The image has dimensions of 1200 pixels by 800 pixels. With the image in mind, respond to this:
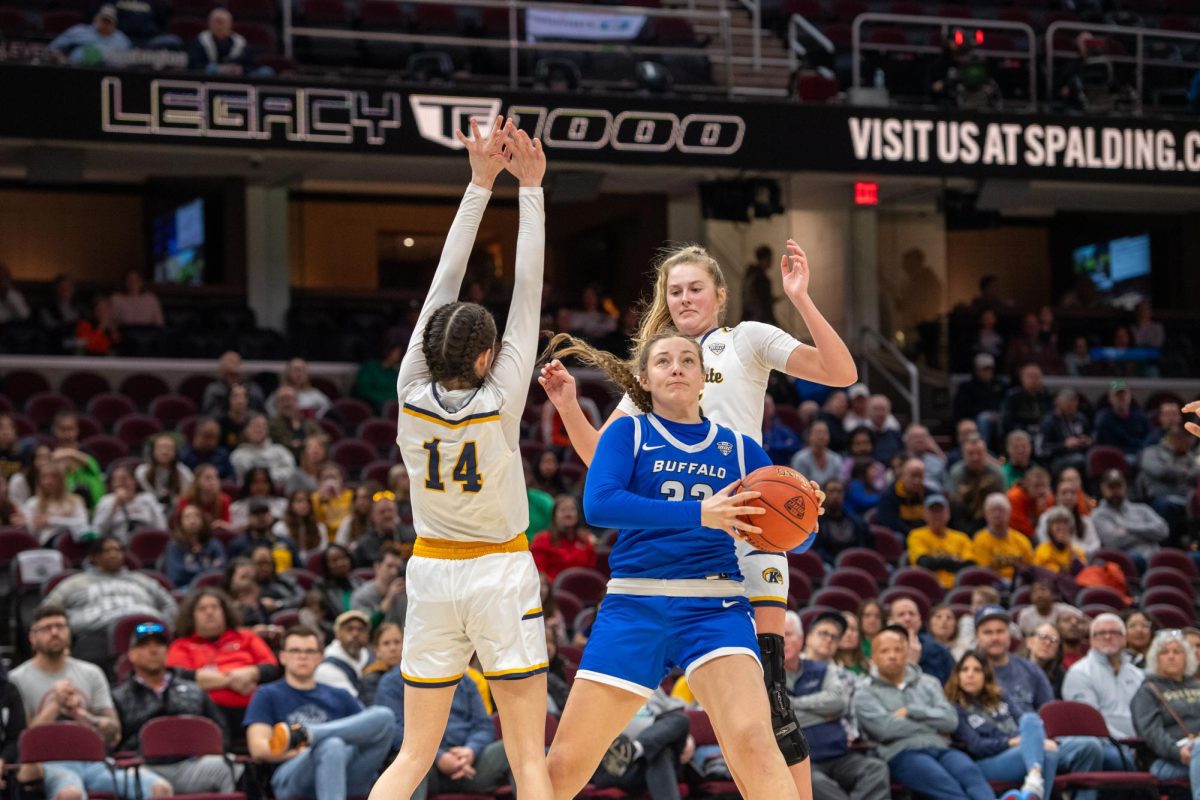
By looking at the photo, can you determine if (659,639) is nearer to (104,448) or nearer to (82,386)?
(104,448)

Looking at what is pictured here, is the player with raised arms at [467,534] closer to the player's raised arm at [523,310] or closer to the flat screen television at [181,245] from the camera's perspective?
the player's raised arm at [523,310]

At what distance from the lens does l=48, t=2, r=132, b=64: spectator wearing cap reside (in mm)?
15555

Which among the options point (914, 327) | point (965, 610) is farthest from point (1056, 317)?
point (965, 610)

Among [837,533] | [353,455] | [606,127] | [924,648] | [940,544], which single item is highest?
[606,127]

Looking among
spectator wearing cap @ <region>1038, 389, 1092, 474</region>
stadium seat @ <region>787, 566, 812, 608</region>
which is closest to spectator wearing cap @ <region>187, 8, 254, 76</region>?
stadium seat @ <region>787, 566, 812, 608</region>

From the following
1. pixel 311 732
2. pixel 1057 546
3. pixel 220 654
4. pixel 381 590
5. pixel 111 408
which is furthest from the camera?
pixel 111 408

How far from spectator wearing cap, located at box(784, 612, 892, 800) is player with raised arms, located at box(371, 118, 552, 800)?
4833mm

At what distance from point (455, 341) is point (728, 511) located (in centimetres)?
105

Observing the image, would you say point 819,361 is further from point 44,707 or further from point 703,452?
point 44,707

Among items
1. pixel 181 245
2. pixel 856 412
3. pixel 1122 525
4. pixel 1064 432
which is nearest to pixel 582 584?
pixel 856 412

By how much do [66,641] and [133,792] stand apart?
1052 mm

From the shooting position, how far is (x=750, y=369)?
5875mm

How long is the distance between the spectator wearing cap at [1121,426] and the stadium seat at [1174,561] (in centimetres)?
271

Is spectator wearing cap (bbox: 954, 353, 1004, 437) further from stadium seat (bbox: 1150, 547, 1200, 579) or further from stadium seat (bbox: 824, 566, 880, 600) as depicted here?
stadium seat (bbox: 824, 566, 880, 600)
